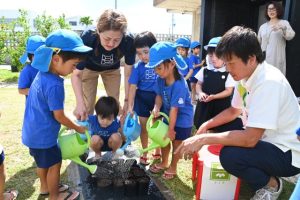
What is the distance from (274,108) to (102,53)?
184 cm

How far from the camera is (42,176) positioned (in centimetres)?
243

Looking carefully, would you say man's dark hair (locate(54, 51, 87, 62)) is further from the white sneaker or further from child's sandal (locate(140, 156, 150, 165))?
the white sneaker

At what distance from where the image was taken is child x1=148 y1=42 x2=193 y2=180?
264 centimetres

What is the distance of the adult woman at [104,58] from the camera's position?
272cm

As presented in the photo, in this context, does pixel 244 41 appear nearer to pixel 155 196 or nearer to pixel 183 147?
pixel 183 147

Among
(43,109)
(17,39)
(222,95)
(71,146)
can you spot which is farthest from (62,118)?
(17,39)

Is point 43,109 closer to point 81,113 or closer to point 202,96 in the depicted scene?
point 81,113

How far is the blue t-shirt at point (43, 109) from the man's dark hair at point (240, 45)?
3.88 feet

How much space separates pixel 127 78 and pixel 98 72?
0.37 meters

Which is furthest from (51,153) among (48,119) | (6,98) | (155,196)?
(6,98)

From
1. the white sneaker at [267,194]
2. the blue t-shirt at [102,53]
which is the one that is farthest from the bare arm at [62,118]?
the white sneaker at [267,194]

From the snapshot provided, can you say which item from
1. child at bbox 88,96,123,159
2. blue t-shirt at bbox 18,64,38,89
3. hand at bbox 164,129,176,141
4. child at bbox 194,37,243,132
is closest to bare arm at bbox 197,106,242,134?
hand at bbox 164,129,176,141

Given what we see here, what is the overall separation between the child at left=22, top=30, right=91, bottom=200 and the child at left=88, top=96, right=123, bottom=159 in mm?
713

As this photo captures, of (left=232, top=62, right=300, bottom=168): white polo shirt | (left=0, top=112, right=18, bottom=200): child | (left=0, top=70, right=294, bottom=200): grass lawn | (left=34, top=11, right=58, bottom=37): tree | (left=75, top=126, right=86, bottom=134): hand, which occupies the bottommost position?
(left=0, top=70, right=294, bottom=200): grass lawn
